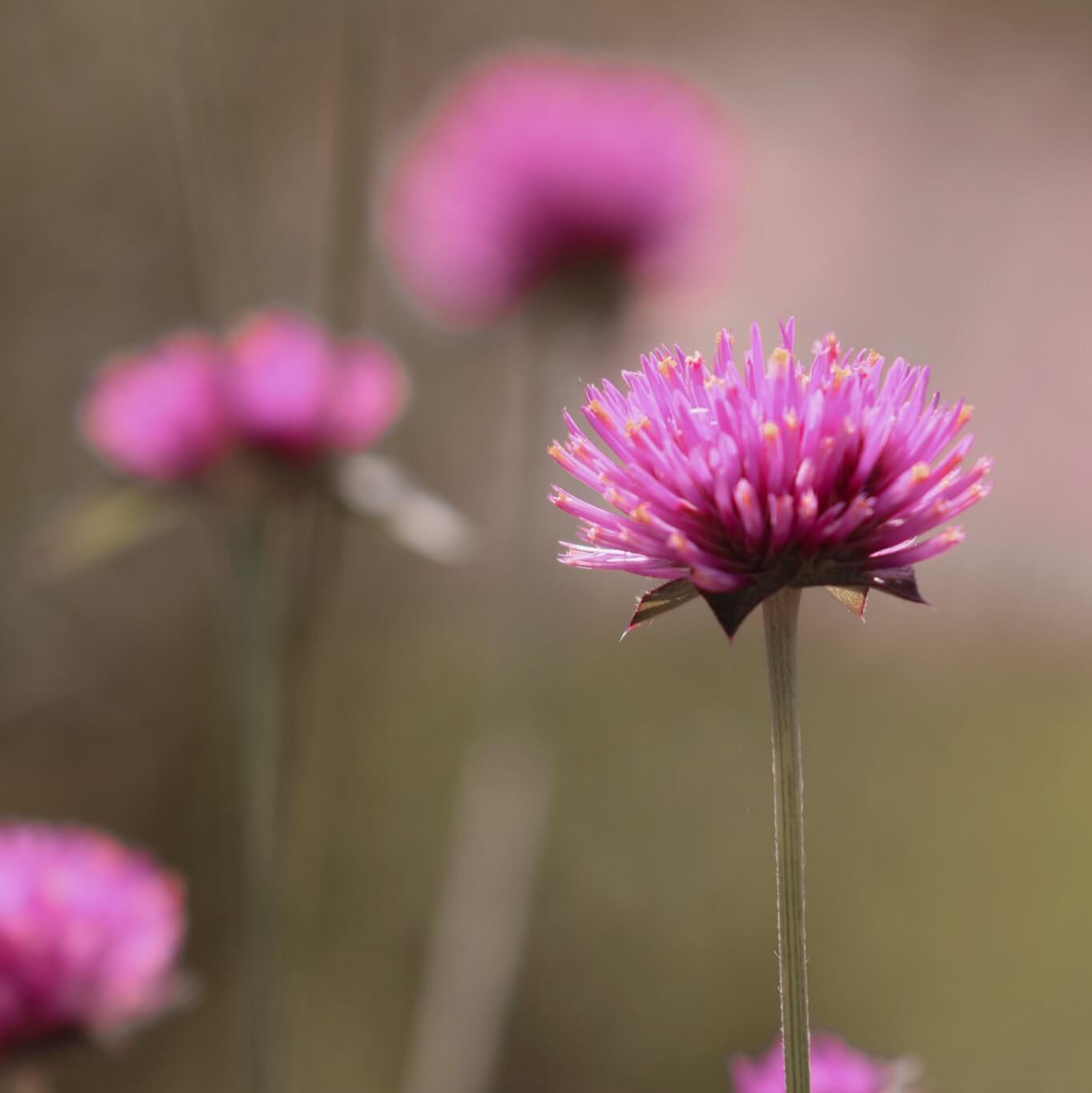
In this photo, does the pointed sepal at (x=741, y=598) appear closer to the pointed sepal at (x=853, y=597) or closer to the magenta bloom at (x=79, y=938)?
the pointed sepal at (x=853, y=597)

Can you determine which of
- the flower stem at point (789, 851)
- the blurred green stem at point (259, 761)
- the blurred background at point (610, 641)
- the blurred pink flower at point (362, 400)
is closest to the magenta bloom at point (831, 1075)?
the flower stem at point (789, 851)

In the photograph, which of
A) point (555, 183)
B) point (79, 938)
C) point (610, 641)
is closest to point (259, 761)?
point (79, 938)

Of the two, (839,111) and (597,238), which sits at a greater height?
(839,111)

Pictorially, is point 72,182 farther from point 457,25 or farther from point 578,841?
point 578,841

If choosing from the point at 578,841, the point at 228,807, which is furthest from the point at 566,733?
the point at 228,807

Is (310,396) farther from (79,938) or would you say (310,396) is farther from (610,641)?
(610,641)

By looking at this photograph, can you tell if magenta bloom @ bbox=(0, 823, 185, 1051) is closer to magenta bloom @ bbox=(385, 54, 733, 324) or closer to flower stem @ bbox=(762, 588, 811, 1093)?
flower stem @ bbox=(762, 588, 811, 1093)

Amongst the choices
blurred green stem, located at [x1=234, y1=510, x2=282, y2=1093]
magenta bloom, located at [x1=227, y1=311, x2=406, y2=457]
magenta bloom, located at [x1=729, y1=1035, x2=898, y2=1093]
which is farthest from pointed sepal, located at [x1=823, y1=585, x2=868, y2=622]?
magenta bloom, located at [x1=227, y1=311, x2=406, y2=457]
